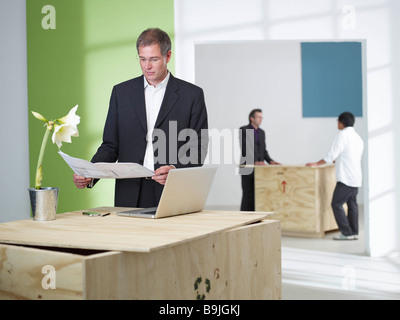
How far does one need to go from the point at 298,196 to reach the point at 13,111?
10.7 ft

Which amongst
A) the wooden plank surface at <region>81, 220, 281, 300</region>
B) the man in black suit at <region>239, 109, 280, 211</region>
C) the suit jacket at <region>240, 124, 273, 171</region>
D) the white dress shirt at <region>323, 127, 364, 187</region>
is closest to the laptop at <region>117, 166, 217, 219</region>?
the wooden plank surface at <region>81, 220, 281, 300</region>

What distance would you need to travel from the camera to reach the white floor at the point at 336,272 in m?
3.98

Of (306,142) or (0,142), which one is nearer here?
(0,142)

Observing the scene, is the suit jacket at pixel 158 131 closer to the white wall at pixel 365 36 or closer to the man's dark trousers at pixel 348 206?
the white wall at pixel 365 36

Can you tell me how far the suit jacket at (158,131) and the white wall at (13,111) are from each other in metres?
2.56

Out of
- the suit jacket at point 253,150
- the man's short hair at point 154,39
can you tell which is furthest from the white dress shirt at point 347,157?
the man's short hair at point 154,39

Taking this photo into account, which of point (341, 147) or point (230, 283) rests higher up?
point (341, 147)

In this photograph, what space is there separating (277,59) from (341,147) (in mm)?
3459

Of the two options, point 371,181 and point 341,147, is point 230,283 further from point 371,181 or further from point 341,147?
point 341,147

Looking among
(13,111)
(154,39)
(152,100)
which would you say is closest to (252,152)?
(13,111)

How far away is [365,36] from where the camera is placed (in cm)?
538

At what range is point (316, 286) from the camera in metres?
4.21
